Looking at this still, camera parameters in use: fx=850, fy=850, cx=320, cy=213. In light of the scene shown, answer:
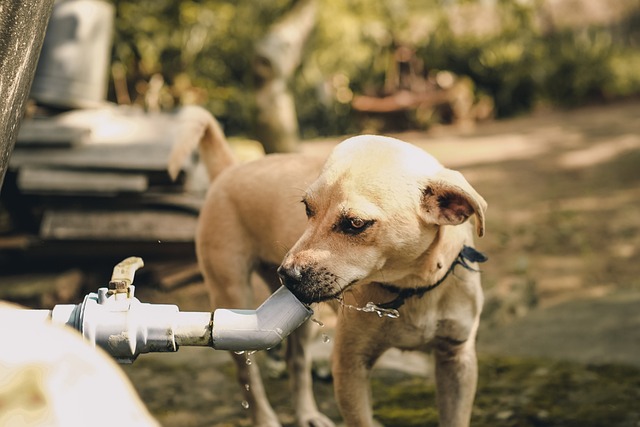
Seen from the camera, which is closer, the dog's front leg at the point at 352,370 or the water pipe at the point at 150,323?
the water pipe at the point at 150,323

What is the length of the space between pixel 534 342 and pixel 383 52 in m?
15.7

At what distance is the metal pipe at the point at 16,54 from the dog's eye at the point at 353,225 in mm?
1168

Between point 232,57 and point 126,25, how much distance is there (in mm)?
3078

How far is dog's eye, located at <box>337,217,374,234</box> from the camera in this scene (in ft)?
10.1

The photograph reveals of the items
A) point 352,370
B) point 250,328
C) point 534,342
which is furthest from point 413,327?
point 534,342

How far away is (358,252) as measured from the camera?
10.1ft

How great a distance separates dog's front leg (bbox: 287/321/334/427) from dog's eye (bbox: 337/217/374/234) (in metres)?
1.57

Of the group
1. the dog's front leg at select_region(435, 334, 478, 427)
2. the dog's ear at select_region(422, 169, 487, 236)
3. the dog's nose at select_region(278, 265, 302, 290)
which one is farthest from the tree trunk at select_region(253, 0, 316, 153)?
the dog's nose at select_region(278, 265, 302, 290)

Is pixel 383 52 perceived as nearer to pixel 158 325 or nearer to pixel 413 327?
pixel 413 327

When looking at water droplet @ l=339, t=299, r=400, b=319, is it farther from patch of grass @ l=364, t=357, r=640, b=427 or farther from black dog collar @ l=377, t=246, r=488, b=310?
patch of grass @ l=364, t=357, r=640, b=427

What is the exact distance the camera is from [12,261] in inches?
297

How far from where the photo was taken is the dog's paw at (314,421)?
14.8 feet


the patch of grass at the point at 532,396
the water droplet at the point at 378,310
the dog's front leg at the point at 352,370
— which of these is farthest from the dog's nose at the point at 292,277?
the patch of grass at the point at 532,396

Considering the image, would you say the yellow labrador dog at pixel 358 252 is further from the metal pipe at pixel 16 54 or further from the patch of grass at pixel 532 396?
the metal pipe at pixel 16 54
